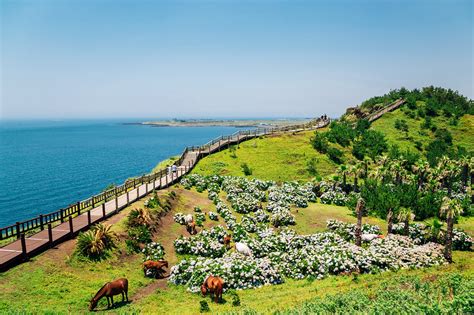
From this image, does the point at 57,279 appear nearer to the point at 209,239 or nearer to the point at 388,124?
the point at 209,239

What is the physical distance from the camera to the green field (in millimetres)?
19438

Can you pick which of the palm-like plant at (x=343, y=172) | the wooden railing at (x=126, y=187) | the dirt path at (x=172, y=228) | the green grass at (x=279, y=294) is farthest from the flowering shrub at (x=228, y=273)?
the palm-like plant at (x=343, y=172)

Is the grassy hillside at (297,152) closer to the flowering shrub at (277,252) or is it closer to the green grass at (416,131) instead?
the green grass at (416,131)

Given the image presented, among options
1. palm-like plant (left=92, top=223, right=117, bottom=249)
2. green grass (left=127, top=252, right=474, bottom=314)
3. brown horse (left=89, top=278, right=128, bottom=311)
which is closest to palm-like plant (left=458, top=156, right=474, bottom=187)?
green grass (left=127, top=252, right=474, bottom=314)

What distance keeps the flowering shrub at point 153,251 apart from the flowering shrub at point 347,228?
61.1 ft

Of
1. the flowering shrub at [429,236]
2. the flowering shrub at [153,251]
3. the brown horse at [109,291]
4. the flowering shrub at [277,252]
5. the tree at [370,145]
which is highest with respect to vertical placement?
the tree at [370,145]

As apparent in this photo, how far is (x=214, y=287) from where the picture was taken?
22.2 metres

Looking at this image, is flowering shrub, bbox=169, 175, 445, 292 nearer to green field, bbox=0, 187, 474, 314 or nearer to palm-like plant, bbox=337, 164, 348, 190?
green field, bbox=0, 187, 474, 314

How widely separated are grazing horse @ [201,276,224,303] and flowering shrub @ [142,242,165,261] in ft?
20.3

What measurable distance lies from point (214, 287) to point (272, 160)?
41816 millimetres

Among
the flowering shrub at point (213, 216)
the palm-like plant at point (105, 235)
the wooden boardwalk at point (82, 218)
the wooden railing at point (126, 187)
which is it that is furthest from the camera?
the flowering shrub at point (213, 216)

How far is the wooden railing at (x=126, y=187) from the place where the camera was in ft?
89.4

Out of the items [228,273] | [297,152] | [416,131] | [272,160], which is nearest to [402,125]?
[416,131]

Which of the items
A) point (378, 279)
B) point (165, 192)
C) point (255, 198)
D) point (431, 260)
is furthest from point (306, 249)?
point (165, 192)
